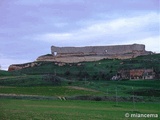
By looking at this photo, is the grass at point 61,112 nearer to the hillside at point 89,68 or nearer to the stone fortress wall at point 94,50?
the hillside at point 89,68

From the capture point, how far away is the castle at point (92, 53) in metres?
106

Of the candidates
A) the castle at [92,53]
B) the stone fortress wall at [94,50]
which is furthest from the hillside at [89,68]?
the stone fortress wall at [94,50]

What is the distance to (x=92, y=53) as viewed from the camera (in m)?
111

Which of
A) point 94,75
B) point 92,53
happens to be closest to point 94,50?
point 92,53

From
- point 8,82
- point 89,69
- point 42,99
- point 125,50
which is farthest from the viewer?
point 125,50

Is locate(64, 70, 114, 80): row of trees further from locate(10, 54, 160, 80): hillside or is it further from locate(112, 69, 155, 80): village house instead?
locate(112, 69, 155, 80): village house

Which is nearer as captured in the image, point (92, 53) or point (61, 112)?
point (61, 112)

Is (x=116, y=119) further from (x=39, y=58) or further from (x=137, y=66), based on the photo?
(x=39, y=58)

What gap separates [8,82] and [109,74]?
23.0 m

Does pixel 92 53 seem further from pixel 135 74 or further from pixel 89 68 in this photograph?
pixel 135 74

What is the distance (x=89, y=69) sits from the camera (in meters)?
83.1

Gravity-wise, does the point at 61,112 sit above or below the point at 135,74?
below

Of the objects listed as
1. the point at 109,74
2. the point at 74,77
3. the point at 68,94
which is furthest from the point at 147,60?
the point at 68,94

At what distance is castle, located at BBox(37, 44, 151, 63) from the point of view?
10568 centimetres
